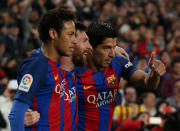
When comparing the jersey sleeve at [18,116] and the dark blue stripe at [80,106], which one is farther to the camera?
the dark blue stripe at [80,106]

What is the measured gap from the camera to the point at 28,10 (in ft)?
36.1

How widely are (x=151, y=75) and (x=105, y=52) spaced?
1.62 feet

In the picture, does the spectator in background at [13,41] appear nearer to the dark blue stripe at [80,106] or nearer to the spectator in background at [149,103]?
the spectator in background at [149,103]

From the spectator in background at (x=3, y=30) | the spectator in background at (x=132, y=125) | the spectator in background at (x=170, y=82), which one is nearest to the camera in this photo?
the spectator in background at (x=132, y=125)

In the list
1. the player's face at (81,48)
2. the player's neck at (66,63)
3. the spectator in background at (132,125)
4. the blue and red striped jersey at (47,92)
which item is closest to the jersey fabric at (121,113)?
the spectator in background at (132,125)

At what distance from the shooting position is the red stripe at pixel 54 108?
128 inches

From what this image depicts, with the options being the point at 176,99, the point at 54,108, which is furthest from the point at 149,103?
the point at 54,108

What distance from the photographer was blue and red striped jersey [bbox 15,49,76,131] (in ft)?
9.99

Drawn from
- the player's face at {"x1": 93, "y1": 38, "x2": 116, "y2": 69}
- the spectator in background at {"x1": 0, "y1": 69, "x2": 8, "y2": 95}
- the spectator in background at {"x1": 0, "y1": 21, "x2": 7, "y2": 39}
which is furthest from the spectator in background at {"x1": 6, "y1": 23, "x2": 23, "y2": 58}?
the player's face at {"x1": 93, "y1": 38, "x2": 116, "y2": 69}

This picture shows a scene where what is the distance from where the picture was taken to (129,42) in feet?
37.8

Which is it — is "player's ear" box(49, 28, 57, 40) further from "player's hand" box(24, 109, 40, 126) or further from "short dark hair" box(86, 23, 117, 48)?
"short dark hair" box(86, 23, 117, 48)

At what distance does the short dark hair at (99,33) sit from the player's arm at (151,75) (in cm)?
46

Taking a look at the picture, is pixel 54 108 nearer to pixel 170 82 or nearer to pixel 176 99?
pixel 176 99

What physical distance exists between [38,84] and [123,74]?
50.8 inches
